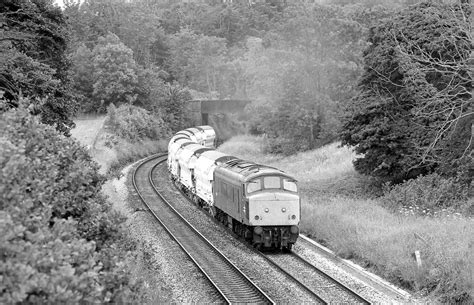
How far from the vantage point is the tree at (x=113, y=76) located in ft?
186

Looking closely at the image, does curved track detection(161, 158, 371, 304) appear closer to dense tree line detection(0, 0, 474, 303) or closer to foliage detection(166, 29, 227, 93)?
dense tree line detection(0, 0, 474, 303)

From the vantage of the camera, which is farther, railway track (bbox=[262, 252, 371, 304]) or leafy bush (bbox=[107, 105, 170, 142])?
leafy bush (bbox=[107, 105, 170, 142])

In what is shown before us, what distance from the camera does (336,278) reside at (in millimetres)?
16516

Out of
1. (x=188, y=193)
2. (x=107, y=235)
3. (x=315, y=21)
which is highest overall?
(x=315, y=21)

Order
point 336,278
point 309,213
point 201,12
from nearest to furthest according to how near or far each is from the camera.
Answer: point 336,278
point 309,213
point 201,12

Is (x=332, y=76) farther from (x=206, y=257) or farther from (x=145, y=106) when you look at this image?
(x=206, y=257)

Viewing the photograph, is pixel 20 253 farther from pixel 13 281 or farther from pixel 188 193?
pixel 188 193

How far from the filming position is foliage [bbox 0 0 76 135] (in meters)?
19.1

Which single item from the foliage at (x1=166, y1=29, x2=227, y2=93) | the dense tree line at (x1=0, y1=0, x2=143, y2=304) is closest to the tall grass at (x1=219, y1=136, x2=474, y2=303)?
the dense tree line at (x1=0, y1=0, x2=143, y2=304)

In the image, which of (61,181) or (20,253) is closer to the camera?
(20,253)

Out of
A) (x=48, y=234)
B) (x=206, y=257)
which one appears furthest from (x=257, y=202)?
(x=48, y=234)

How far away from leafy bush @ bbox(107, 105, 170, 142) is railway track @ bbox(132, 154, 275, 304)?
66.1 ft

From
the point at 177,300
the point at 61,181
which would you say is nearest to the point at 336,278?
the point at 177,300

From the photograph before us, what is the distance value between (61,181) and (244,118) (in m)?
56.8
